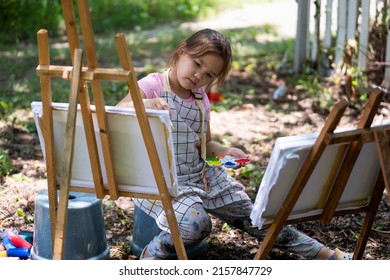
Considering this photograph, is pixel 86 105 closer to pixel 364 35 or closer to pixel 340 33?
pixel 364 35

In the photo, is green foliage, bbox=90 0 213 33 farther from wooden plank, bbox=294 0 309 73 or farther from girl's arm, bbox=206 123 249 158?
girl's arm, bbox=206 123 249 158

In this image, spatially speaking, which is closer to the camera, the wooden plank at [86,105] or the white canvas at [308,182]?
the white canvas at [308,182]

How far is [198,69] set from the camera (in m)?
3.36

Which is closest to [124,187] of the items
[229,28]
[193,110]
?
[193,110]

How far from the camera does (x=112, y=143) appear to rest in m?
3.08

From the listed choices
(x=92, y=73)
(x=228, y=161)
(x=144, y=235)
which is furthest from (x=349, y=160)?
(x=144, y=235)

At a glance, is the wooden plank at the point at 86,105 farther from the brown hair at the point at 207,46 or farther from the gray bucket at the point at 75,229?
the brown hair at the point at 207,46

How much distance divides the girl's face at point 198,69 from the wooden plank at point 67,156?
683 mm

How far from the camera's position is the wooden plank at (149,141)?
2764mm

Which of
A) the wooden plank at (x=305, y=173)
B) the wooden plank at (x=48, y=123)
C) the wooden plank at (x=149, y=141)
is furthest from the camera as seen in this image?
the wooden plank at (x=48, y=123)

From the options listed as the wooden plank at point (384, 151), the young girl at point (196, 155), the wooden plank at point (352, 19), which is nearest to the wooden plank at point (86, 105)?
the young girl at point (196, 155)

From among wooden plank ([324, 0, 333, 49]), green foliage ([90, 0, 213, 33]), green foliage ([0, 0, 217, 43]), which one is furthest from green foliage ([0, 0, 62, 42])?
wooden plank ([324, 0, 333, 49])

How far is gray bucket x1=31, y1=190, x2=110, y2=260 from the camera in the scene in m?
3.36

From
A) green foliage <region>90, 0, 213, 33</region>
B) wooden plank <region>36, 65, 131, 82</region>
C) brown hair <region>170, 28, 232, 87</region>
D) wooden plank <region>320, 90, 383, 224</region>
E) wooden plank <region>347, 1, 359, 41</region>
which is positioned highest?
wooden plank <region>36, 65, 131, 82</region>
